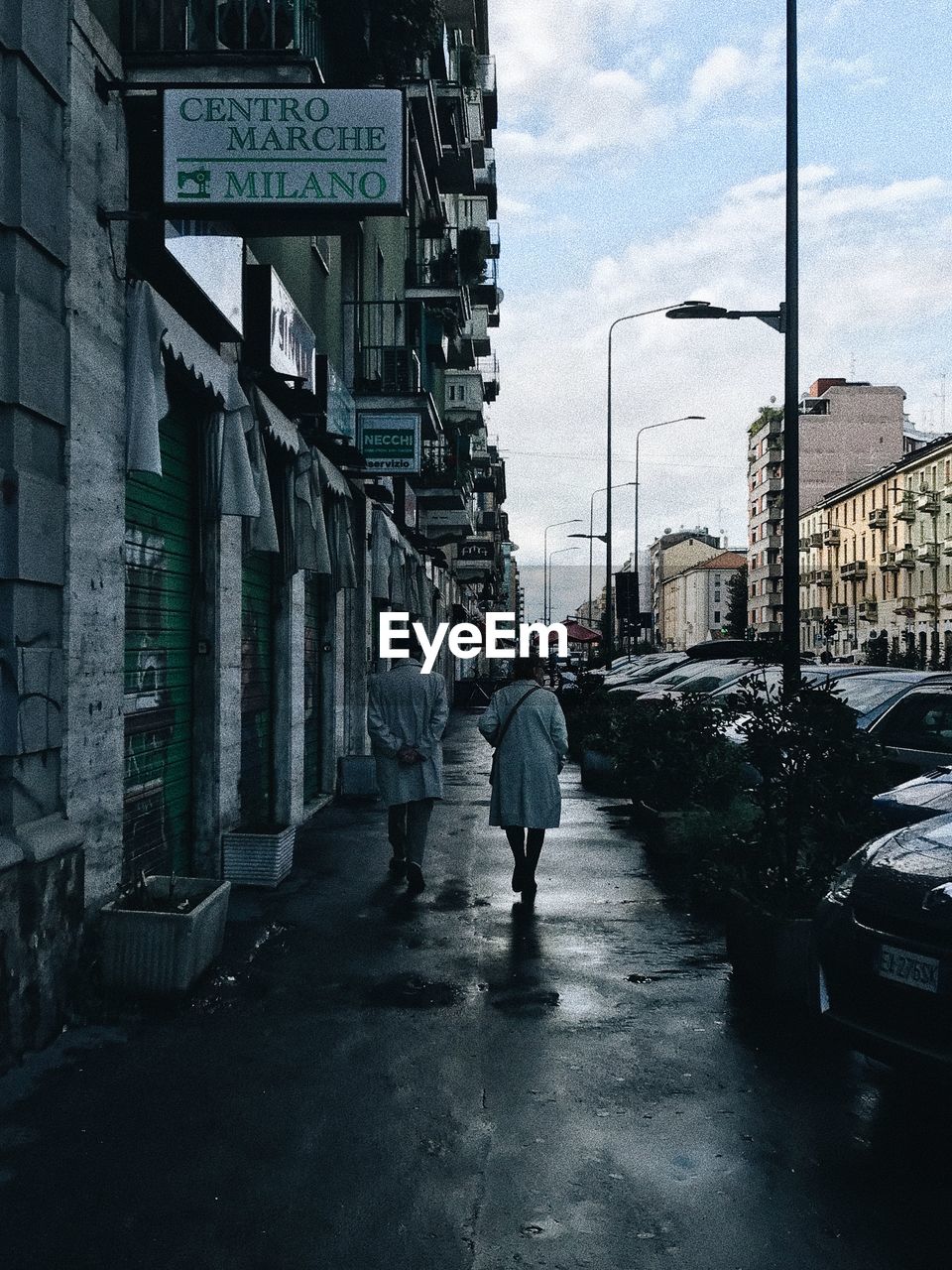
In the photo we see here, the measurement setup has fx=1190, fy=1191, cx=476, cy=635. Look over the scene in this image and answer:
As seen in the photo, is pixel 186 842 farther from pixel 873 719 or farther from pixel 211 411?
pixel 873 719

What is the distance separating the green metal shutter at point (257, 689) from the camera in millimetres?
10297

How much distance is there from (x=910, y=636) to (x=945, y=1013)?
223 feet

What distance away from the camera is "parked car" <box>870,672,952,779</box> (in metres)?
8.74

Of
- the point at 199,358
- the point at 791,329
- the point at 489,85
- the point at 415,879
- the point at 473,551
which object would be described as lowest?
the point at 415,879

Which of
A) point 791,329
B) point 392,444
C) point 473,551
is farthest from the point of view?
point 473,551

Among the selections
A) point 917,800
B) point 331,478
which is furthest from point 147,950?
point 331,478

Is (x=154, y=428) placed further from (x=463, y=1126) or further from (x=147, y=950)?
(x=463, y=1126)

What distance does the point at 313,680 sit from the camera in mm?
14148

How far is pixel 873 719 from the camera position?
961 centimetres

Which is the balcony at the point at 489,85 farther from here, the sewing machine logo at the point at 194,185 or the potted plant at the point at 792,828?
the potted plant at the point at 792,828

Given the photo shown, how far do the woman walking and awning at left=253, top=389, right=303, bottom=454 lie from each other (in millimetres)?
3011

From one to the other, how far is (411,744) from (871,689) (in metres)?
4.36

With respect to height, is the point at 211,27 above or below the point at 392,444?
above

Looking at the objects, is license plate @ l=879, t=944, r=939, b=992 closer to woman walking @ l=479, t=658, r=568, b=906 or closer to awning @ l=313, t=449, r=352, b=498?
woman walking @ l=479, t=658, r=568, b=906
